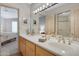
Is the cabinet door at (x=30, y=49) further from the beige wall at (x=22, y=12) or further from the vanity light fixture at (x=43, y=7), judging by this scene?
the vanity light fixture at (x=43, y=7)

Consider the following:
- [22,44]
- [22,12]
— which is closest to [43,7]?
[22,12]

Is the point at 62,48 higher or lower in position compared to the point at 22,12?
lower

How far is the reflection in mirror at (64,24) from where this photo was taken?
1644mm

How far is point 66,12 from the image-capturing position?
1.65 m

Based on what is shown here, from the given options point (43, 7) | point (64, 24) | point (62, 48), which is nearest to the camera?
point (62, 48)

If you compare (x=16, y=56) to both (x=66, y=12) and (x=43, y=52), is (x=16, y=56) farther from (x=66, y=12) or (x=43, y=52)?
(x=66, y=12)

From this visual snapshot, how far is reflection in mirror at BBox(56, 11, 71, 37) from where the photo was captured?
64.7 inches

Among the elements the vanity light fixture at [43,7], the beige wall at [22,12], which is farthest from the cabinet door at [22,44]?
the vanity light fixture at [43,7]

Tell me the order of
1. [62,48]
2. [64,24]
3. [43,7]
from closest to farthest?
[62,48] → [64,24] → [43,7]

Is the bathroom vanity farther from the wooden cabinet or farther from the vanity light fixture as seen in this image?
the vanity light fixture

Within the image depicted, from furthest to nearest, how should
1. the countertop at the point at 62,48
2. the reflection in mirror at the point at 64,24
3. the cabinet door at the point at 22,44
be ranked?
the cabinet door at the point at 22,44
the reflection in mirror at the point at 64,24
the countertop at the point at 62,48

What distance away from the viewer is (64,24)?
1.69 meters

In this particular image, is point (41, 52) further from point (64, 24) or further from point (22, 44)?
point (64, 24)

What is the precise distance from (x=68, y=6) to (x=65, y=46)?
58 cm
